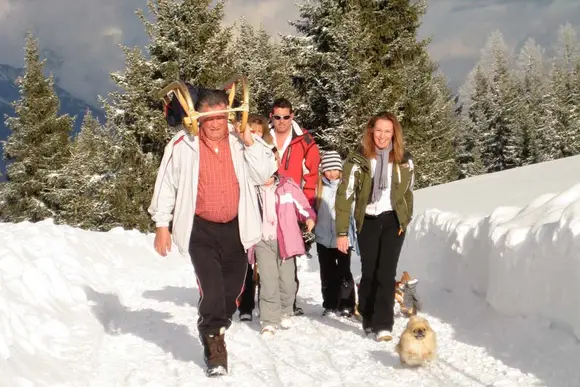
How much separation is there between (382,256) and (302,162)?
1713 mm

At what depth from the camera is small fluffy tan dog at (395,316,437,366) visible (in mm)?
4777

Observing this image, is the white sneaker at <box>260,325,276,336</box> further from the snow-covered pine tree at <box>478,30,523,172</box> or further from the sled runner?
the snow-covered pine tree at <box>478,30,523,172</box>

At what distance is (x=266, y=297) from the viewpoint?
6.60 m

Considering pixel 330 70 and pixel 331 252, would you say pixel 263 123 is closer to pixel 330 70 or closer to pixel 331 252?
pixel 331 252

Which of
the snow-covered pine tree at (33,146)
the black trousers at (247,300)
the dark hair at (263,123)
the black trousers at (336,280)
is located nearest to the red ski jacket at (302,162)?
the dark hair at (263,123)

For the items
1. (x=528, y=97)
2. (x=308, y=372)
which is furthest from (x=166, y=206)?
(x=528, y=97)

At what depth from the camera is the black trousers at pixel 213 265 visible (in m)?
5.05

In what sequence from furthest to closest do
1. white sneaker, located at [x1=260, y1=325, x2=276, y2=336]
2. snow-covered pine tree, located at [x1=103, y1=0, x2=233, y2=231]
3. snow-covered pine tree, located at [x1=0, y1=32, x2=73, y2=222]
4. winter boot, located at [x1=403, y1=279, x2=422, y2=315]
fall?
snow-covered pine tree, located at [x1=0, y1=32, x2=73, y2=222] < snow-covered pine tree, located at [x1=103, y1=0, x2=233, y2=231] < winter boot, located at [x1=403, y1=279, x2=422, y2=315] < white sneaker, located at [x1=260, y1=325, x2=276, y2=336]

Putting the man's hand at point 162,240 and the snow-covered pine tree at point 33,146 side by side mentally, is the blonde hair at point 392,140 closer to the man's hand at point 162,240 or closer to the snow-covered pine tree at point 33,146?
the man's hand at point 162,240

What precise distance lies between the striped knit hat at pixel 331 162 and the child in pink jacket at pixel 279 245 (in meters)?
0.39

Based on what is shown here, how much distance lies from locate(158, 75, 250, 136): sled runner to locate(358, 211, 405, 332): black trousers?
182 centimetres

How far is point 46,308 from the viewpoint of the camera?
623cm

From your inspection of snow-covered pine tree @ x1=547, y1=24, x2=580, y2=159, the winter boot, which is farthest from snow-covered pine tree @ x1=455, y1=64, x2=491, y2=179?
the winter boot

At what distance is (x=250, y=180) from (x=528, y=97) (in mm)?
65411
